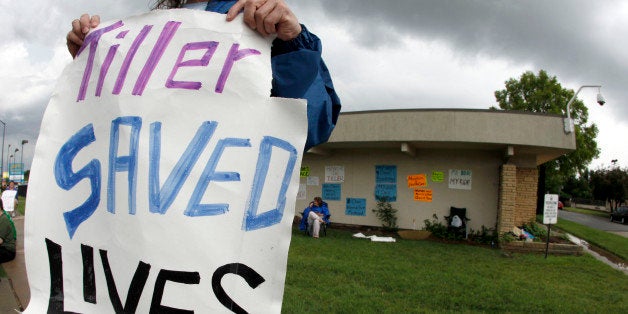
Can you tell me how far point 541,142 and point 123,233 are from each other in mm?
13993

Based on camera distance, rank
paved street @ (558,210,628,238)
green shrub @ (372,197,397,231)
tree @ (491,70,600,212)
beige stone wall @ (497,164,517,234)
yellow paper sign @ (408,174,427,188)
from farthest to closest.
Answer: tree @ (491,70,600,212), paved street @ (558,210,628,238), green shrub @ (372,197,397,231), yellow paper sign @ (408,174,427,188), beige stone wall @ (497,164,517,234)

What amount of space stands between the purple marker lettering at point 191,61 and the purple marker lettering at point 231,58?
52 millimetres

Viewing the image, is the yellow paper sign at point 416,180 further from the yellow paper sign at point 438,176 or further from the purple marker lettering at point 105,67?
the purple marker lettering at point 105,67

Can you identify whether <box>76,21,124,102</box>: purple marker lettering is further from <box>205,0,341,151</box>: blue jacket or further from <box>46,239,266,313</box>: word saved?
<box>46,239,266,313</box>: word saved

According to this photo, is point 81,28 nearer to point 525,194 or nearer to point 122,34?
point 122,34

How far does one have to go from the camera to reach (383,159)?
16219 mm

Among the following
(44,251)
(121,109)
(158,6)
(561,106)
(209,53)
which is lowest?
(44,251)

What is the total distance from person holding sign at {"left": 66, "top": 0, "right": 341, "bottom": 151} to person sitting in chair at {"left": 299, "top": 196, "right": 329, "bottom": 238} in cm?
1207

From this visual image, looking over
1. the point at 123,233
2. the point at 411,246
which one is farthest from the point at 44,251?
the point at 411,246

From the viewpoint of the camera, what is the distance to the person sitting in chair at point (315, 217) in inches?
526

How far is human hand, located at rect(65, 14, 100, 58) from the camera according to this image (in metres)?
1.47

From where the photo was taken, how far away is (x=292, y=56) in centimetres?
129

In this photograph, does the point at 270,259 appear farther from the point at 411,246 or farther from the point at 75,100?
the point at 411,246

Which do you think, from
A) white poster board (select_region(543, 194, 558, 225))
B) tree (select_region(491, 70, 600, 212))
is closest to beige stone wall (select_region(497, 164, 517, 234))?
white poster board (select_region(543, 194, 558, 225))
